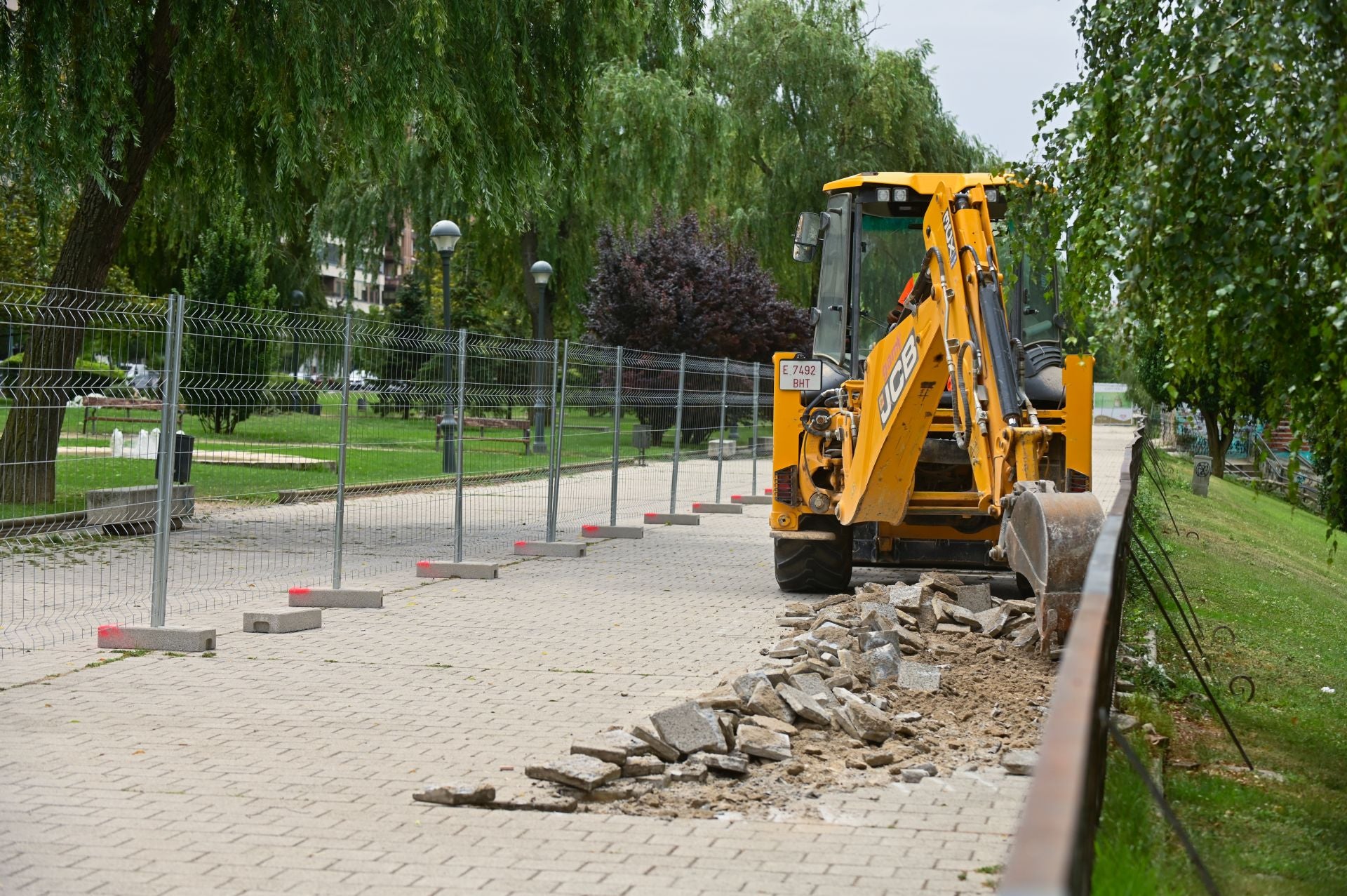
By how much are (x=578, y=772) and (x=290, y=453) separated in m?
6.41

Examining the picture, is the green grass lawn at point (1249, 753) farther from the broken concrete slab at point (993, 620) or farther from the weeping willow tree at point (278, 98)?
the weeping willow tree at point (278, 98)

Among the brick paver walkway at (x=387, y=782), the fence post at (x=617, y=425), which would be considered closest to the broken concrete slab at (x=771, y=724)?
the brick paver walkway at (x=387, y=782)

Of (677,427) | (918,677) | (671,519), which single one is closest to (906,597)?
(918,677)

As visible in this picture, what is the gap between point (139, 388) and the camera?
933 centimetres

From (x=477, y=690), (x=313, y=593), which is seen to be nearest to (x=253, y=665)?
(x=477, y=690)

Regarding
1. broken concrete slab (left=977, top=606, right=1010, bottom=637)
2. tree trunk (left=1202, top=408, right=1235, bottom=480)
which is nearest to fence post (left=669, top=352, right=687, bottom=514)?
broken concrete slab (left=977, top=606, right=1010, bottom=637)

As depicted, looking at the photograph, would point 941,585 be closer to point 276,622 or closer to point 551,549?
point 276,622

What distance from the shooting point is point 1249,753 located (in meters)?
7.71

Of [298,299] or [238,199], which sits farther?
[298,299]

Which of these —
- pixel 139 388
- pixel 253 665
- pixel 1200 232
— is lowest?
pixel 253 665

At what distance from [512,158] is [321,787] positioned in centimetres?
1094

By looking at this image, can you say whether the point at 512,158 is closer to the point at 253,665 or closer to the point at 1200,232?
the point at 253,665

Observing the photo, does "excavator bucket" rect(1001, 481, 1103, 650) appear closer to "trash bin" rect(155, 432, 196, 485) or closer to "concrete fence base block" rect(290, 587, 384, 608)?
"trash bin" rect(155, 432, 196, 485)

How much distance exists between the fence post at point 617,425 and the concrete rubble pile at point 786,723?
7778mm
